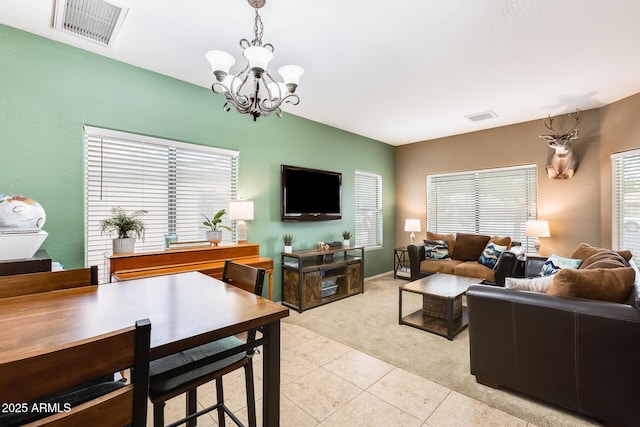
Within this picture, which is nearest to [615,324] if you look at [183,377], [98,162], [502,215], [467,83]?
[183,377]

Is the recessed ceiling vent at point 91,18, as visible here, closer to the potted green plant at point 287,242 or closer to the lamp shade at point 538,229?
the potted green plant at point 287,242

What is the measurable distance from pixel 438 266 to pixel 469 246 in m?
0.73

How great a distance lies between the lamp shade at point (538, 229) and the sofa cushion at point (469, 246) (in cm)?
67

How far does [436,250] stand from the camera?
4.99 meters

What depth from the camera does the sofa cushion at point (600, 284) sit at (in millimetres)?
1794

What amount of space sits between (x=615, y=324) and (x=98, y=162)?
415cm

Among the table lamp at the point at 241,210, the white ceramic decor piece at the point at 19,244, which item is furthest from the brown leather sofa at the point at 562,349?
the white ceramic decor piece at the point at 19,244

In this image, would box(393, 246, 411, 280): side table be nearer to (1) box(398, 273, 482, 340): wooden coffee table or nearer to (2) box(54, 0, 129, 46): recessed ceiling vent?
(1) box(398, 273, 482, 340): wooden coffee table

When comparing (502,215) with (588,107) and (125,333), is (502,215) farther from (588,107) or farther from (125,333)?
(125,333)

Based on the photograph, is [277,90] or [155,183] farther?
[155,183]

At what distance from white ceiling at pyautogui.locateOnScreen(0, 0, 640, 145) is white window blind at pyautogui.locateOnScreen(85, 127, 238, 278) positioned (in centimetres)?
82

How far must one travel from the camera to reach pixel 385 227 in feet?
20.0

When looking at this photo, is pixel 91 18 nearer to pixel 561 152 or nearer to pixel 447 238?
pixel 447 238

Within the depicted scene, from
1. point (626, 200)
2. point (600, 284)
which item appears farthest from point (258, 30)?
point (626, 200)
